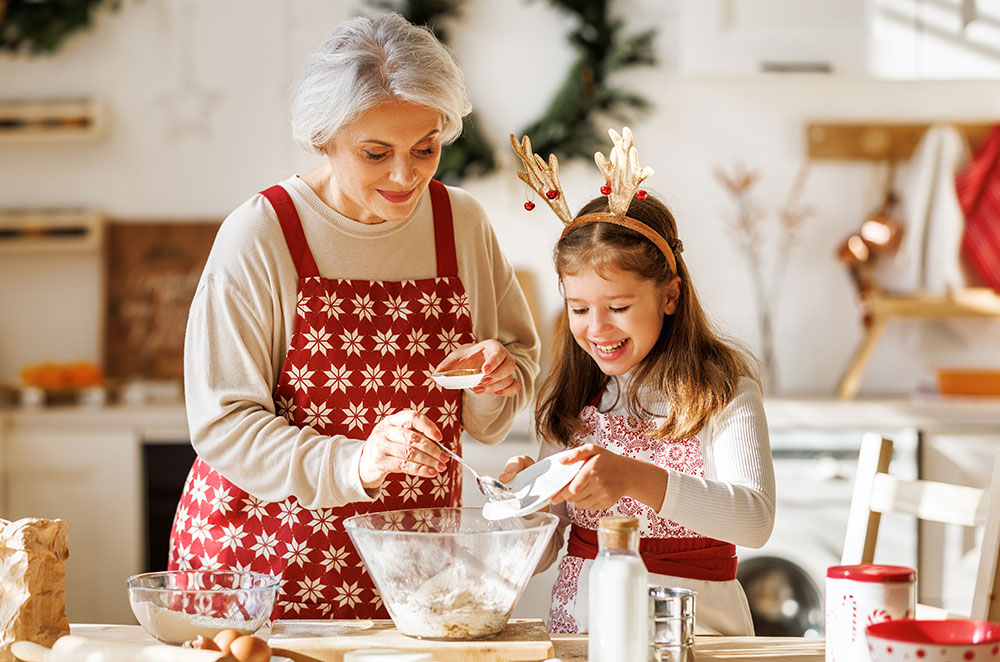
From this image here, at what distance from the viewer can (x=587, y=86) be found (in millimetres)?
3045

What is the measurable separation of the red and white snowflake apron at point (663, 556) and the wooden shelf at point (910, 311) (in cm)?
170

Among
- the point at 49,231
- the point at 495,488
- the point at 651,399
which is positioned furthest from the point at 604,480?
the point at 49,231

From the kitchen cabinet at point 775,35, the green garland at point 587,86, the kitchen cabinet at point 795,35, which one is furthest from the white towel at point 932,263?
the green garland at point 587,86

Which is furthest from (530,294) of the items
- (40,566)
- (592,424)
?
(40,566)

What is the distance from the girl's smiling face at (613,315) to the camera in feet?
Result: 4.37

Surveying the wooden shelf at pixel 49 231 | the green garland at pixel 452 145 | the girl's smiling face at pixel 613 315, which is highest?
the green garland at pixel 452 145

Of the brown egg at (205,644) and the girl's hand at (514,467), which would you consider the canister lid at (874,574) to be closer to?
the girl's hand at (514,467)

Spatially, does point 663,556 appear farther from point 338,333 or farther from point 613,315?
point 338,333

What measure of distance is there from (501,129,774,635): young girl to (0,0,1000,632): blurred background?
1.67 m

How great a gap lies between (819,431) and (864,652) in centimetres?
179

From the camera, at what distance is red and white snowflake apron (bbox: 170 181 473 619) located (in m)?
1.36

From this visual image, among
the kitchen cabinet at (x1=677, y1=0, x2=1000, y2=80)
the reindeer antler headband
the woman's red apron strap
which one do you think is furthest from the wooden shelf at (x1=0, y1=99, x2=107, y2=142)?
the woman's red apron strap

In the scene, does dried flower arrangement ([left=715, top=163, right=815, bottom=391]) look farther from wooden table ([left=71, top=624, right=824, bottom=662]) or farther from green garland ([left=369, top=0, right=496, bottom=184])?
wooden table ([left=71, top=624, right=824, bottom=662])

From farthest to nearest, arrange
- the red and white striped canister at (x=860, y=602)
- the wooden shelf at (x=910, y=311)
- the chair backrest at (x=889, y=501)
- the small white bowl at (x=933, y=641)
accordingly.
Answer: the wooden shelf at (x=910, y=311), the chair backrest at (x=889, y=501), the red and white striped canister at (x=860, y=602), the small white bowl at (x=933, y=641)
